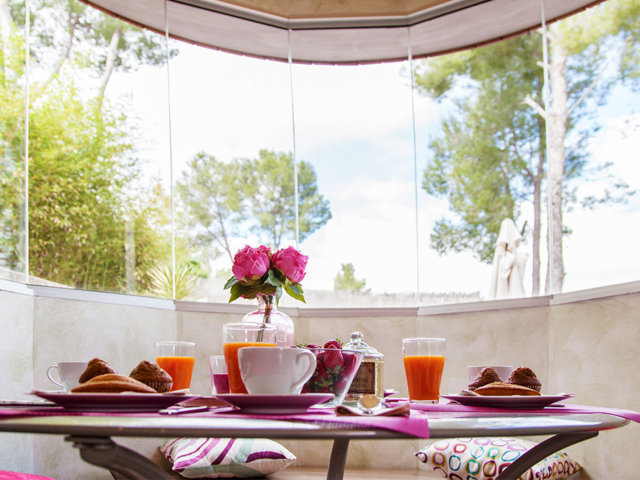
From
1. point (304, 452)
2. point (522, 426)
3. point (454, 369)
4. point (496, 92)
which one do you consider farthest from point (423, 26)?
point (522, 426)

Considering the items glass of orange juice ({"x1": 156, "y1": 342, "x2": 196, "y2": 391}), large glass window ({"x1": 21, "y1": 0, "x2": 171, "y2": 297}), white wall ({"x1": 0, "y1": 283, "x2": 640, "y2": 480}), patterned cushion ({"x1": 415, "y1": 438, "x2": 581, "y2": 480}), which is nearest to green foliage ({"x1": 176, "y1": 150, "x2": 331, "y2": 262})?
large glass window ({"x1": 21, "y1": 0, "x2": 171, "y2": 297})

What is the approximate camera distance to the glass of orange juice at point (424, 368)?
1.32 m

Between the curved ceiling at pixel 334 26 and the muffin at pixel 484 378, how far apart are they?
274 centimetres

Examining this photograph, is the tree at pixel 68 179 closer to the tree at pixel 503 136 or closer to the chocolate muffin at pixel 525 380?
the tree at pixel 503 136

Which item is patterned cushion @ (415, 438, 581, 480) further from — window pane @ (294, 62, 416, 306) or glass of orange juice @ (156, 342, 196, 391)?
glass of orange juice @ (156, 342, 196, 391)

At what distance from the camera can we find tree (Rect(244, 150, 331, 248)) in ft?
12.8

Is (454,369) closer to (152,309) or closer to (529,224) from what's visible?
(529,224)

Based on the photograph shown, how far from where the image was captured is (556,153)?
3395mm

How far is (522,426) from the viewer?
0.79 m

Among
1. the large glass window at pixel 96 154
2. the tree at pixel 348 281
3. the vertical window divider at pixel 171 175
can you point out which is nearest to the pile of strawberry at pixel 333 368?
the large glass window at pixel 96 154

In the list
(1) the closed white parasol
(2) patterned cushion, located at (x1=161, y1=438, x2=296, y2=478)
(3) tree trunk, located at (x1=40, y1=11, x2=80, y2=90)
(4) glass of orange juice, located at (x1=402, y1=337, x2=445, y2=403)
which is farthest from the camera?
(1) the closed white parasol

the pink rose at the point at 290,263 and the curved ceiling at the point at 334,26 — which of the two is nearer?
the pink rose at the point at 290,263

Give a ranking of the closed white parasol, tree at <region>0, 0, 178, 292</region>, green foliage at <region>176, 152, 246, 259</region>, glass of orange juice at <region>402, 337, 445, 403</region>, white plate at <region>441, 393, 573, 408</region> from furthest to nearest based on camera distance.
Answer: green foliage at <region>176, 152, 246, 259</region> < the closed white parasol < tree at <region>0, 0, 178, 292</region> < glass of orange juice at <region>402, 337, 445, 403</region> < white plate at <region>441, 393, 573, 408</region>

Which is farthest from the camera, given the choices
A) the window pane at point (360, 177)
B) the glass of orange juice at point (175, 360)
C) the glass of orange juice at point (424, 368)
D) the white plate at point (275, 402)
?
the window pane at point (360, 177)
